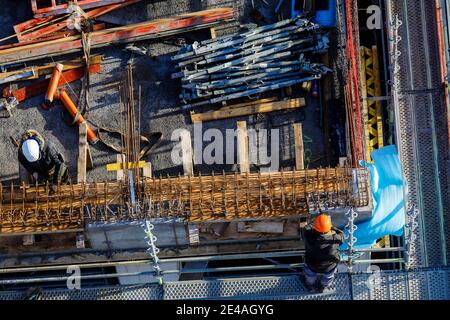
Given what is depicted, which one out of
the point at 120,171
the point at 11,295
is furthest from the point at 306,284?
the point at 11,295

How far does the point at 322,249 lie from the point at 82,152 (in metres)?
7.15

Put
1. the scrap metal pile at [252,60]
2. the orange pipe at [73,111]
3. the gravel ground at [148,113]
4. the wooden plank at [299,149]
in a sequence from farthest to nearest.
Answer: the orange pipe at [73,111], the gravel ground at [148,113], the scrap metal pile at [252,60], the wooden plank at [299,149]

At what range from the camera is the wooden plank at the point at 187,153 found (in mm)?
18672

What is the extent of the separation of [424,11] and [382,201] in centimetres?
474

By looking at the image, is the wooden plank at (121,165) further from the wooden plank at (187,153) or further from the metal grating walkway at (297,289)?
the metal grating walkway at (297,289)

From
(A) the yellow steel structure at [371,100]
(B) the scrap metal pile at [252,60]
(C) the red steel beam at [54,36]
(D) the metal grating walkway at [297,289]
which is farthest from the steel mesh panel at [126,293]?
(C) the red steel beam at [54,36]

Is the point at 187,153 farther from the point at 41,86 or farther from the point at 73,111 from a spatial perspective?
the point at 41,86

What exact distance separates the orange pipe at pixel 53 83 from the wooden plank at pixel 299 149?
602 cm

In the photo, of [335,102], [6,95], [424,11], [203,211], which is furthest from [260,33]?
[6,95]

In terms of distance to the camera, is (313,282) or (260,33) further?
(260,33)

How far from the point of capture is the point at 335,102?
19.0m

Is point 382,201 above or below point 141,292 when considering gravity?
above

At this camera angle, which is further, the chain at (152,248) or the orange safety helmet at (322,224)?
the chain at (152,248)

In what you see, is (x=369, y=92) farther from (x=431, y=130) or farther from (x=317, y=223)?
(x=317, y=223)
